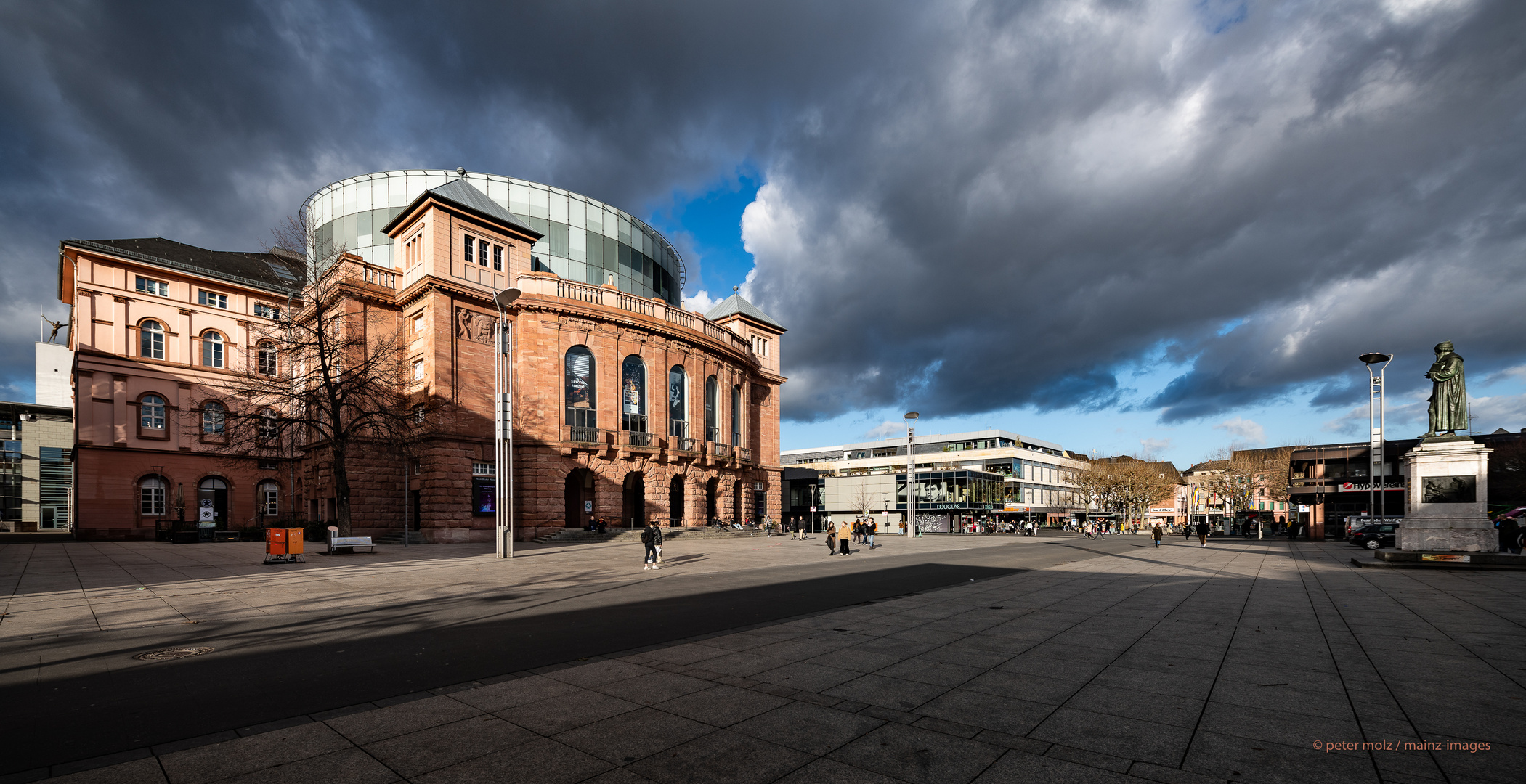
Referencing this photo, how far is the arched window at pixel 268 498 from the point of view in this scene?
51.2m

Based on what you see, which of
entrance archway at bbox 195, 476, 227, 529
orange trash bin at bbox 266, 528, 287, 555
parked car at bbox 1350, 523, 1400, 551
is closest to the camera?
orange trash bin at bbox 266, 528, 287, 555

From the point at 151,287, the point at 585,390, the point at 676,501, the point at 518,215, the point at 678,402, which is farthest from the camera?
the point at 518,215

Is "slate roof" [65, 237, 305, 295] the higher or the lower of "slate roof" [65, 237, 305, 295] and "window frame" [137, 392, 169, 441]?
the higher

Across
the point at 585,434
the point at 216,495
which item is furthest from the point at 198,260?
the point at 585,434

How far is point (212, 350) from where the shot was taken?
5075cm

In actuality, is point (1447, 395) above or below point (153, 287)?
below

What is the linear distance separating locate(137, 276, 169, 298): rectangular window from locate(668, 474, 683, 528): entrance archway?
1514 inches

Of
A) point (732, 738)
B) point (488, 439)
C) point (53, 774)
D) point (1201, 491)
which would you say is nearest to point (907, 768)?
point (732, 738)

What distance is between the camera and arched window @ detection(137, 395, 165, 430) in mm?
46812

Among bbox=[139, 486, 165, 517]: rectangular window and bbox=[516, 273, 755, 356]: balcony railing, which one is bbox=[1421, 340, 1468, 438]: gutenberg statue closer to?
bbox=[516, 273, 755, 356]: balcony railing

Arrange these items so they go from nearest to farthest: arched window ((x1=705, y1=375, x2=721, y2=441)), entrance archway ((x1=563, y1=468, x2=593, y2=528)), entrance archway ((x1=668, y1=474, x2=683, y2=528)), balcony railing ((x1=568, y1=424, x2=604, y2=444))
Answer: balcony railing ((x1=568, y1=424, x2=604, y2=444)), entrance archway ((x1=563, y1=468, x2=593, y2=528)), entrance archway ((x1=668, y1=474, x2=683, y2=528)), arched window ((x1=705, y1=375, x2=721, y2=441))

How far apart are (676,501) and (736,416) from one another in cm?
823

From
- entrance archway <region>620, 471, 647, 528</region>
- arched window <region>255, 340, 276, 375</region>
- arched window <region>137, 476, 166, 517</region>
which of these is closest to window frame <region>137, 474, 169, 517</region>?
arched window <region>137, 476, 166, 517</region>

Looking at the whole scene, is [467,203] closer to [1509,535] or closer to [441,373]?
[441,373]
